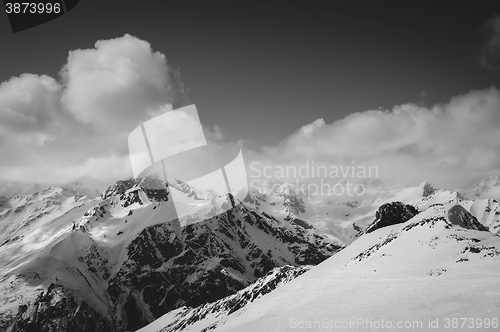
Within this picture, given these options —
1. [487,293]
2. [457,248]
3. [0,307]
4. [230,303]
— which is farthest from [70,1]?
[0,307]

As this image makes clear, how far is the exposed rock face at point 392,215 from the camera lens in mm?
82062

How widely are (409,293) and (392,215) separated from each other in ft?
212

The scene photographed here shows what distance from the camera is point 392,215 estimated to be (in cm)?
8319

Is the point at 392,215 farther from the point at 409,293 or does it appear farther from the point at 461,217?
the point at 409,293

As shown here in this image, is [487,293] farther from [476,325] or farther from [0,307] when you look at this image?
[0,307]

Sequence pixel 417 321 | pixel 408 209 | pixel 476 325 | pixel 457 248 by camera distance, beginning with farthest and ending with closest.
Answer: pixel 408 209, pixel 457 248, pixel 417 321, pixel 476 325

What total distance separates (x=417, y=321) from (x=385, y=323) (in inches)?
78.4

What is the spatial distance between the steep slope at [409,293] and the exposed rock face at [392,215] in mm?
40338

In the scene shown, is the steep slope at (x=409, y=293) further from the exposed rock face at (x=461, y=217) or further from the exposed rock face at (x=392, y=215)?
the exposed rock face at (x=392, y=215)

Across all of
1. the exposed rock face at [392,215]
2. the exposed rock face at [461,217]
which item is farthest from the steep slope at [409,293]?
→ the exposed rock face at [392,215]

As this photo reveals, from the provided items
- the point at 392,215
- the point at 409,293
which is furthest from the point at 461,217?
the point at 409,293

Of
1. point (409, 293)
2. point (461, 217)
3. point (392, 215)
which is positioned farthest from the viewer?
point (392, 215)

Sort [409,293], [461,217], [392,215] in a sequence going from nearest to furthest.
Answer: [409,293] < [461,217] < [392,215]

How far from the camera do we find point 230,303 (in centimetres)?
8762
